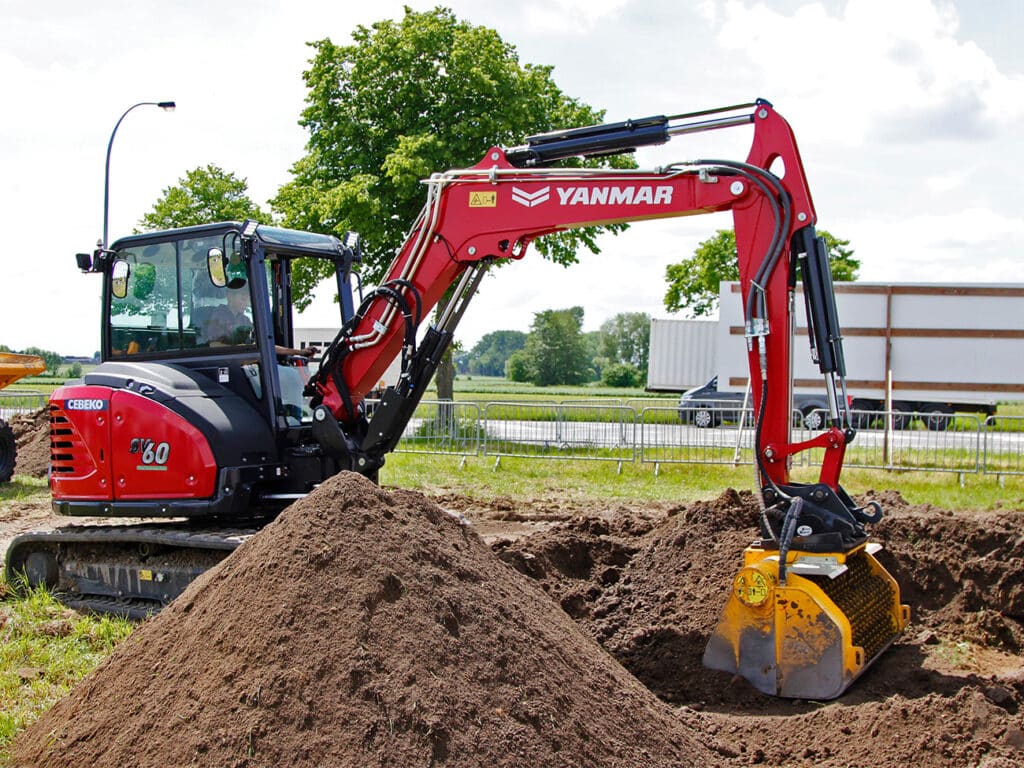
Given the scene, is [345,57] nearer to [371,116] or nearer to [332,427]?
[371,116]

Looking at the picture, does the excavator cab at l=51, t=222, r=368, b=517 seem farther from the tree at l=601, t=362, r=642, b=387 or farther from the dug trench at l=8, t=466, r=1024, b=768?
the tree at l=601, t=362, r=642, b=387

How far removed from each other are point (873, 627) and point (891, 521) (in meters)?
2.68

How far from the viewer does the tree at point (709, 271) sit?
1729 inches

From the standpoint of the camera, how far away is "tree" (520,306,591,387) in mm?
87938

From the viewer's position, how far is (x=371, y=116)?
70.2 ft

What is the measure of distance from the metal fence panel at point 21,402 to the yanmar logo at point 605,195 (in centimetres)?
1572

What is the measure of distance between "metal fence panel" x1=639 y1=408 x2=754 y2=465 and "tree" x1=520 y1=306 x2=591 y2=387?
71.7 meters

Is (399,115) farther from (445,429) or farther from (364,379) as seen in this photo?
(364,379)

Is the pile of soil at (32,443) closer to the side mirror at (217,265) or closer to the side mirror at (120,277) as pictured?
the side mirror at (120,277)

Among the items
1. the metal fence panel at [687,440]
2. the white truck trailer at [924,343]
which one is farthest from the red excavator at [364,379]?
the white truck trailer at [924,343]

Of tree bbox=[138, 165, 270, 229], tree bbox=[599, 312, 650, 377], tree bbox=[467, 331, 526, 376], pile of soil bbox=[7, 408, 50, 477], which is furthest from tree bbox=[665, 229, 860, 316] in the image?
tree bbox=[467, 331, 526, 376]

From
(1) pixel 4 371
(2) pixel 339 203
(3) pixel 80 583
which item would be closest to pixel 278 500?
(3) pixel 80 583

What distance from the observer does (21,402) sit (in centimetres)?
2100

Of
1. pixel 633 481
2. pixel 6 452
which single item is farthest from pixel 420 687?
pixel 6 452
